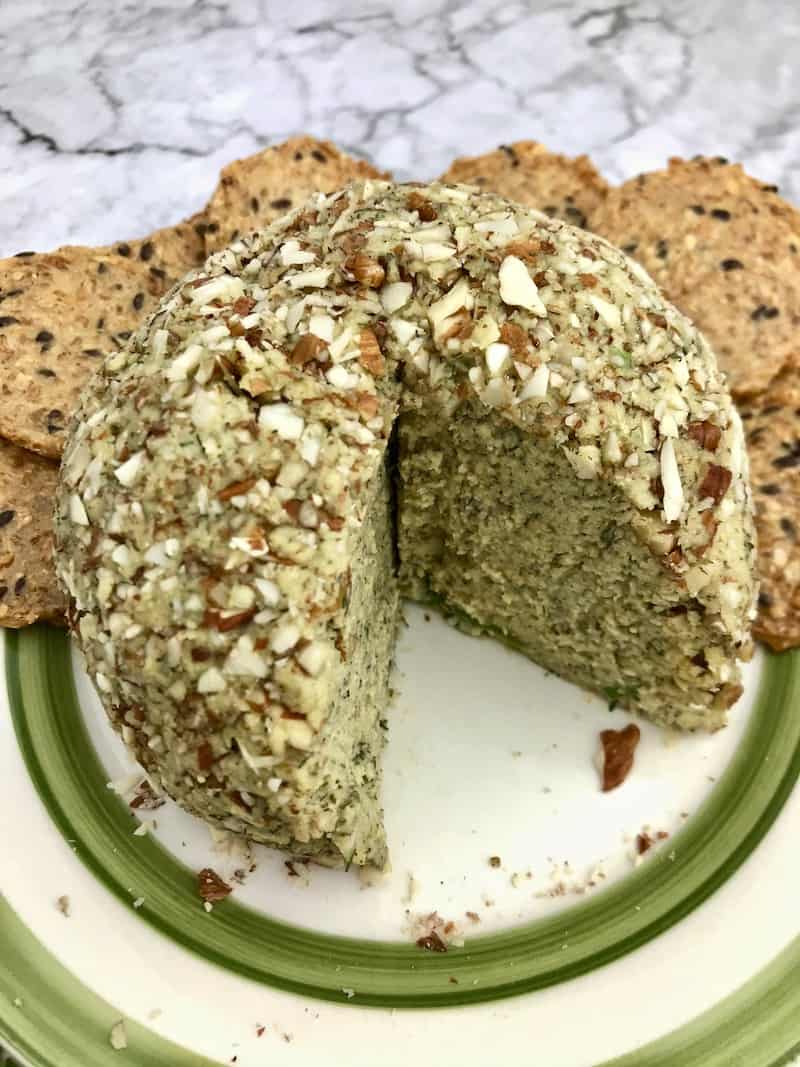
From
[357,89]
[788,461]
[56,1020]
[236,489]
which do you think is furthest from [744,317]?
[56,1020]

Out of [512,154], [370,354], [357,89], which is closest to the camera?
[370,354]

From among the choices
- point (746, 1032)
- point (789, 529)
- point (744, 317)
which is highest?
point (744, 317)

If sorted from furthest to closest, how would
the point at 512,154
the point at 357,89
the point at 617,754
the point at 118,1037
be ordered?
the point at 357,89, the point at 512,154, the point at 617,754, the point at 118,1037

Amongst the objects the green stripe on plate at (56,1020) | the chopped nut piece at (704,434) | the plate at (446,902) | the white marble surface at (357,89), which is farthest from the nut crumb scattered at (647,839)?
the white marble surface at (357,89)

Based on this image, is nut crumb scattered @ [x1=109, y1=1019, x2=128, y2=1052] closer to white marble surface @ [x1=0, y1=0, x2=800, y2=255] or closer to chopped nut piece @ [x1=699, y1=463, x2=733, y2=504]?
chopped nut piece @ [x1=699, y1=463, x2=733, y2=504]

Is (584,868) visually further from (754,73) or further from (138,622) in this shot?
(754,73)

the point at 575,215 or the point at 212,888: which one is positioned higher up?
the point at 575,215

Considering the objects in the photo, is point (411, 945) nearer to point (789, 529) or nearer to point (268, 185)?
point (789, 529)
